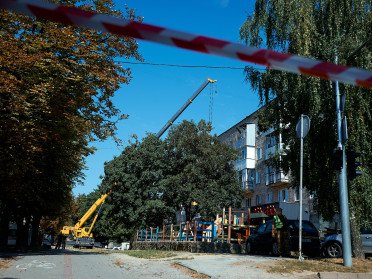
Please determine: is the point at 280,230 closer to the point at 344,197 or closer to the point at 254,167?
the point at 344,197

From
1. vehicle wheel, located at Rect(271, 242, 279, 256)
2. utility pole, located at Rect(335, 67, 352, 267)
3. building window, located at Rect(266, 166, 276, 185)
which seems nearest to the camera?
utility pole, located at Rect(335, 67, 352, 267)

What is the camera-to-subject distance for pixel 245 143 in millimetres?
62219

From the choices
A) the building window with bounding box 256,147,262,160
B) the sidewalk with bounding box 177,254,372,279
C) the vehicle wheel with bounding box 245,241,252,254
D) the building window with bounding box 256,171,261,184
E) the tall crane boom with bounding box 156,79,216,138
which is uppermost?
the tall crane boom with bounding box 156,79,216,138

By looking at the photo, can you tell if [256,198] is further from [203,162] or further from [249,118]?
[203,162]

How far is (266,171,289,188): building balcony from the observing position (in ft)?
171

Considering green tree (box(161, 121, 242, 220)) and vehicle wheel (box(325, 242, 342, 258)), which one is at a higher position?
green tree (box(161, 121, 242, 220))

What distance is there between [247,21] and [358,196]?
27.9 feet

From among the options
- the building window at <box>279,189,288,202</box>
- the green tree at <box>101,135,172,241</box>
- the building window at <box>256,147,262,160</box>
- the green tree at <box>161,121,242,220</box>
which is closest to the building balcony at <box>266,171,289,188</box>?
the building window at <box>279,189,288,202</box>

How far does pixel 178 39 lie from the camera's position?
284cm

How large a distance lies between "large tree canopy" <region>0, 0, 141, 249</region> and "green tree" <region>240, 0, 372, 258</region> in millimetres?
6073

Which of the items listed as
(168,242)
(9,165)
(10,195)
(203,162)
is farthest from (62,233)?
(9,165)

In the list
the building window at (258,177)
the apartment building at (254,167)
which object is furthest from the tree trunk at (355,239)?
the building window at (258,177)

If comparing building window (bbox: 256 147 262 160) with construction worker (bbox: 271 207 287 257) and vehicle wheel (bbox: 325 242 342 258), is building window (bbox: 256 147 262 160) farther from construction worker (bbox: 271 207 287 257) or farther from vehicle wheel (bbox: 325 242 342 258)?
construction worker (bbox: 271 207 287 257)

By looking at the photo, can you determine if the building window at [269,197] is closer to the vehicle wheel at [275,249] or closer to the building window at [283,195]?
the building window at [283,195]
